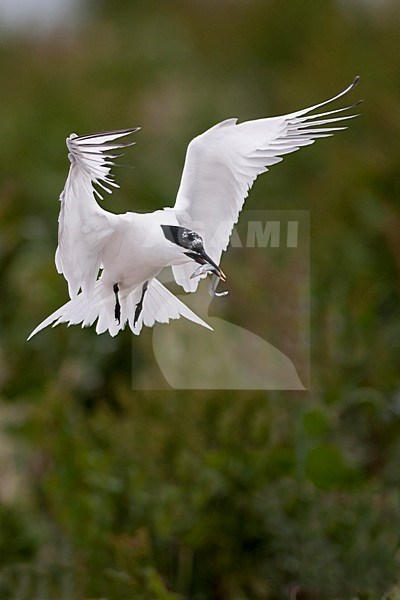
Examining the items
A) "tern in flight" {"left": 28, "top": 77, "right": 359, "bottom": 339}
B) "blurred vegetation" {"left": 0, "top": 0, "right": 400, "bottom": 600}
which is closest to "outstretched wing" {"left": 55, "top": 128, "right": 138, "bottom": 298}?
"tern in flight" {"left": 28, "top": 77, "right": 359, "bottom": 339}

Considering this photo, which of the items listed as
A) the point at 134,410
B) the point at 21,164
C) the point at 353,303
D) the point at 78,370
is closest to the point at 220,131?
the point at 134,410

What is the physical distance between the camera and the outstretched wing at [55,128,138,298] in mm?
410

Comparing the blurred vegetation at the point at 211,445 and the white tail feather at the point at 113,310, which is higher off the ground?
the white tail feather at the point at 113,310

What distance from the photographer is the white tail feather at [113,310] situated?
1.44 feet

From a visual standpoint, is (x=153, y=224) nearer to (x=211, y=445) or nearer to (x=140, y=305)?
(x=140, y=305)

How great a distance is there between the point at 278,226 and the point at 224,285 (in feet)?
2.90

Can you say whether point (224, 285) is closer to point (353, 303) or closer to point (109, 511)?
point (353, 303)

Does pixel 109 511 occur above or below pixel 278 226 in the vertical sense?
below

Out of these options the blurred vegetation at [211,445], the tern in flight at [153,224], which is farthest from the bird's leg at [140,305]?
the blurred vegetation at [211,445]

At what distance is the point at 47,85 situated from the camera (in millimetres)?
3164

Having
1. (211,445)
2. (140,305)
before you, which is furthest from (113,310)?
(211,445)

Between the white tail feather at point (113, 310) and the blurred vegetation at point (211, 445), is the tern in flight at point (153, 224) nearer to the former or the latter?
the white tail feather at point (113, 310)

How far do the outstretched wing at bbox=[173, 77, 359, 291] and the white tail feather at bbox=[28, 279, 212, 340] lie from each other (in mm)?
12

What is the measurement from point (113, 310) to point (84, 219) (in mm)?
47
